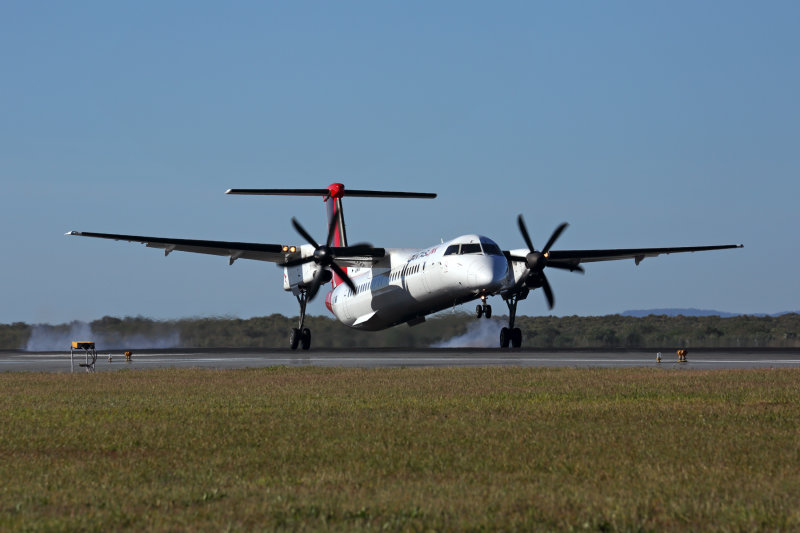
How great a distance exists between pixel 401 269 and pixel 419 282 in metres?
2.50

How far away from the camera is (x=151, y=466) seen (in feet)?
30.5

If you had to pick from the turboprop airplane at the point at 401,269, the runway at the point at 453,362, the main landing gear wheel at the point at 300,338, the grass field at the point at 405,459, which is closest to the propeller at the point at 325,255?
the turboprop airplane at the point at 401,269

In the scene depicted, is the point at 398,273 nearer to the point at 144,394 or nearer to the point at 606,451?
the point at 144,394

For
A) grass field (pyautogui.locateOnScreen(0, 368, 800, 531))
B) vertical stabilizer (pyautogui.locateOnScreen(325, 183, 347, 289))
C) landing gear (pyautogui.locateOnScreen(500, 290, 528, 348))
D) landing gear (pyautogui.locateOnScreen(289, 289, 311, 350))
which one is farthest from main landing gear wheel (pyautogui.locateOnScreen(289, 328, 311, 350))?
grass field (pyautogui.locateOnScreen(0, 368, 800, 531))

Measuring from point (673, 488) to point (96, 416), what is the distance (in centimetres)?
883

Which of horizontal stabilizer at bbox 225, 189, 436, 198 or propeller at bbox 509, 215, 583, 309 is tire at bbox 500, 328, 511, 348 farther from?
horizontal stabilizer at bbox 225, 189, 436, 198

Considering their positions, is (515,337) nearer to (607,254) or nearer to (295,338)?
(607,254)

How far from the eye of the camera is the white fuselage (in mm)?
39469

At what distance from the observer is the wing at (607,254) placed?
157 ft

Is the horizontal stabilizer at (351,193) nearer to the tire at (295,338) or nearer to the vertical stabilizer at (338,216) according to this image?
the vertical stabilizer at (338,216)

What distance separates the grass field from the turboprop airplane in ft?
72.0

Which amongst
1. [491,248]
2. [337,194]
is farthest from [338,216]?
[491,248]

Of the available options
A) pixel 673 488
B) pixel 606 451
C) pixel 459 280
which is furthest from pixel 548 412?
pixel 459 280

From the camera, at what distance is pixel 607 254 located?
49.3 m
